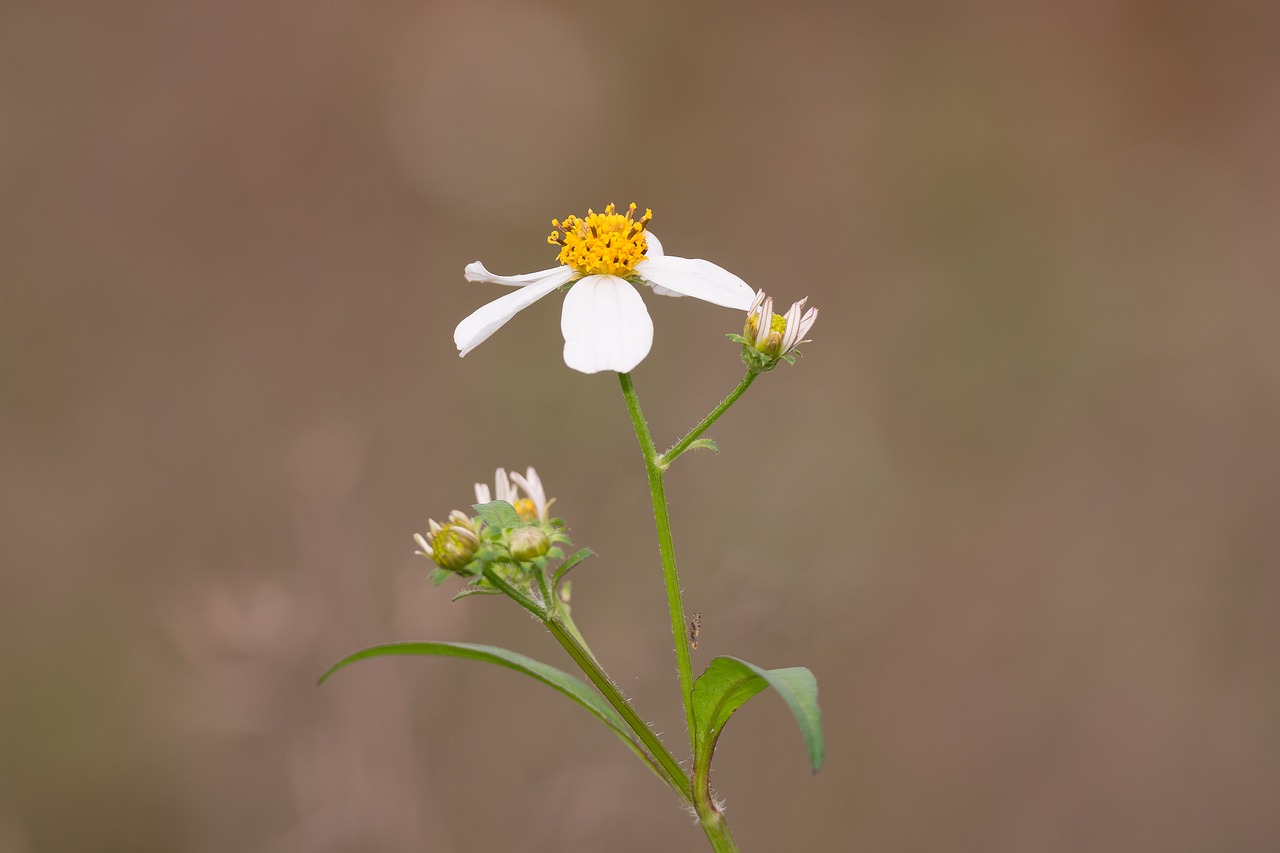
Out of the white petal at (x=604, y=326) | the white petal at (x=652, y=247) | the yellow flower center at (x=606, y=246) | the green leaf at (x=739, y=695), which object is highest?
the white petal at (x=652, y=247)

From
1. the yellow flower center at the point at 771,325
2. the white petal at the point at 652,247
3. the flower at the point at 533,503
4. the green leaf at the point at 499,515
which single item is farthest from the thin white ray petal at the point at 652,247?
the green leaf at the point at 499,515

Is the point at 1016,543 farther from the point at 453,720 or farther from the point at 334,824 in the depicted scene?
the point at 334,824

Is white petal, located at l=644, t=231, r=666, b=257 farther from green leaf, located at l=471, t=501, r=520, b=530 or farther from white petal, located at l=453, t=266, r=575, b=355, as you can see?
green leaf, located at l=471, t=501, r=520, b=530

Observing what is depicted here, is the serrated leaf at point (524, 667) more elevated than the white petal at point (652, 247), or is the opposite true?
the white petal at point (652, 247)

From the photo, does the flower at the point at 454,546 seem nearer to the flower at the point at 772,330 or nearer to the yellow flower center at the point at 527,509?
the yellow flower center at the point at 527,509

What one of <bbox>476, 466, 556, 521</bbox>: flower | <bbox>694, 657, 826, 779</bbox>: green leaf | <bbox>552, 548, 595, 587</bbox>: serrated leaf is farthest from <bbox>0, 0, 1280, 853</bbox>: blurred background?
<bbox>694, 657, 826, 779</bbox>: green leaf

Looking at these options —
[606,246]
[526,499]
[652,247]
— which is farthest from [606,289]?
[526,499]

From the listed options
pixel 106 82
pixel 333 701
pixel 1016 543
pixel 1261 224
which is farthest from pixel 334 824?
pixel 1261 224

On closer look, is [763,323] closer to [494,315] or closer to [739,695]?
[494,315]
